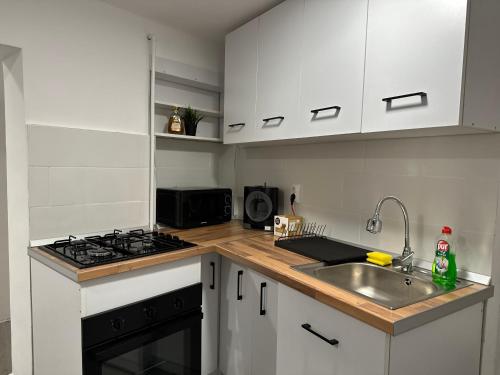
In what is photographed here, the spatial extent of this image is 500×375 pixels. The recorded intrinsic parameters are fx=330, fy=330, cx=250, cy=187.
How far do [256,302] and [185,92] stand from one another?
1484 millimetres

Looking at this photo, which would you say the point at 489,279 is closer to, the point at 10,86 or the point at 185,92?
the point at 185,92

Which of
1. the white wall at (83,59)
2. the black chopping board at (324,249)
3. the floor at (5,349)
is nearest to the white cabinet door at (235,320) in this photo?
the black chopping board at (324,249)

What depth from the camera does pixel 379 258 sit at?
1.43m

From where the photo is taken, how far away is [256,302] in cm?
152

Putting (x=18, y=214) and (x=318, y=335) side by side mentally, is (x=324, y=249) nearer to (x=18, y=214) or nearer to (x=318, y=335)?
(x=318, y=335)

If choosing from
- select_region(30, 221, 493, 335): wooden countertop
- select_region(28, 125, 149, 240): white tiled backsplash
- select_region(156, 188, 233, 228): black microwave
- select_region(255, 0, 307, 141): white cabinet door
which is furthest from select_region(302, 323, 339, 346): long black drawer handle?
select_region(28, 125, 149, 240): white tiled backsplash

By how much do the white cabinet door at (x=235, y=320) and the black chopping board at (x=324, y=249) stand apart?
27 centimetres

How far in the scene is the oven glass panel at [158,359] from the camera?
1325 millimetres

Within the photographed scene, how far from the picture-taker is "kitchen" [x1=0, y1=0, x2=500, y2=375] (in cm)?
113

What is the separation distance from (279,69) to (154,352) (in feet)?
4.81

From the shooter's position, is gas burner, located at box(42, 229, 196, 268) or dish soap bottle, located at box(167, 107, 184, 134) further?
dish soap bottle, located at box(167, 107, 184, 134)

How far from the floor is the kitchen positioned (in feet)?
0.07

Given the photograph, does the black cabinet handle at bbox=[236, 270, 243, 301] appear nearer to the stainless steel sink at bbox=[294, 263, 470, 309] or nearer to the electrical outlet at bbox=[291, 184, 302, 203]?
the stainless steel sink at bbox=[294, 263, 470, 309]

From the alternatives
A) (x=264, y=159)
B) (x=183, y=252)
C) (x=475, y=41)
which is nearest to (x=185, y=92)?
(x=264, y=159)
